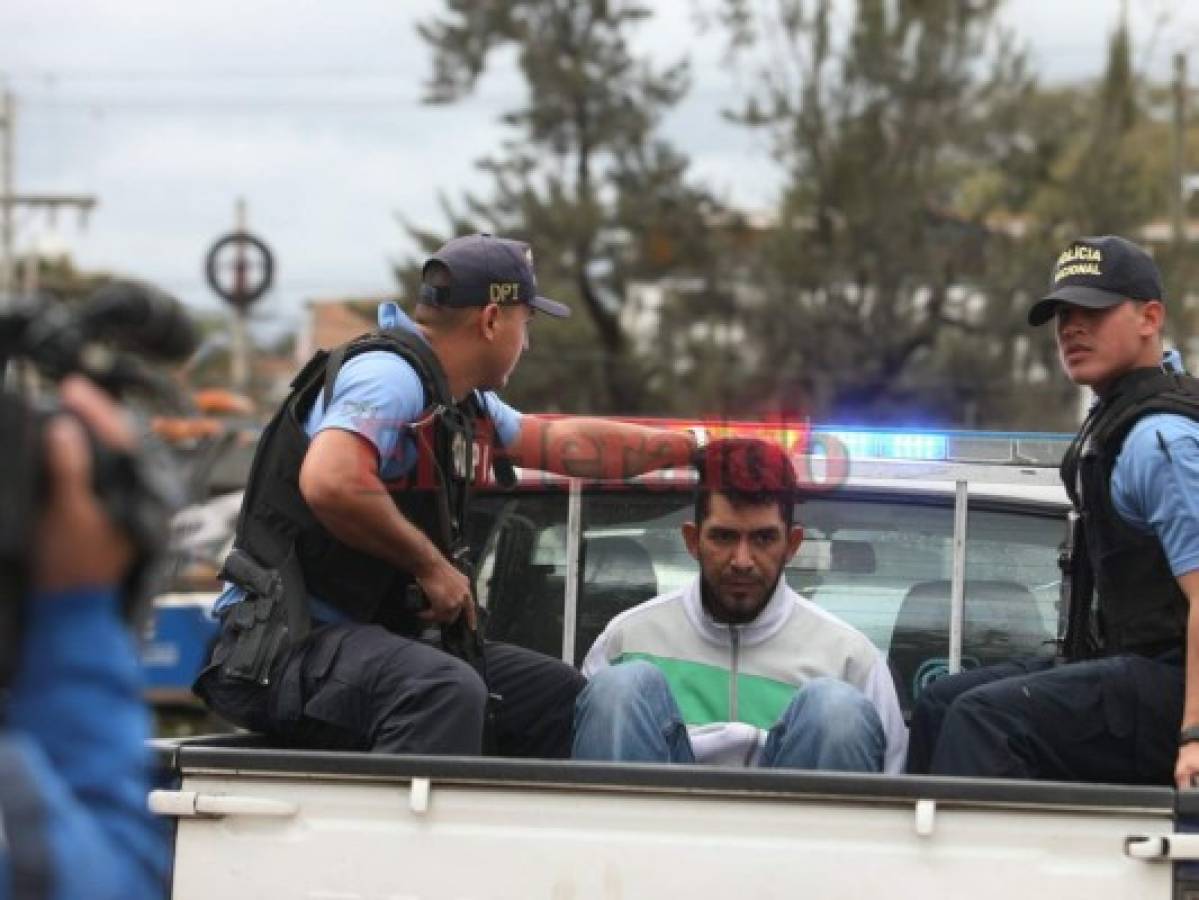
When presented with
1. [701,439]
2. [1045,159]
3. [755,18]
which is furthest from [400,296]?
[701,439]

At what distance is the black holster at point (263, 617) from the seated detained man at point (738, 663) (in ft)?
2.12

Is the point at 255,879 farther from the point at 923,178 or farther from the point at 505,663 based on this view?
the point at 923,178

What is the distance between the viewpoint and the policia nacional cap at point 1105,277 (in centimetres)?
484

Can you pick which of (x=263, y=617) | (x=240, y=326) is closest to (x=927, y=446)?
(x=263, y=617)

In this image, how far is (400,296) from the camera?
4072cm

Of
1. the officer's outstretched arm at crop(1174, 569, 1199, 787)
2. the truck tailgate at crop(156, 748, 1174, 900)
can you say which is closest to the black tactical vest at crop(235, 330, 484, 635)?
the truck tailgate at crop(156, 748, 1174, 900)

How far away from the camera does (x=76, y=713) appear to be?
2.49m

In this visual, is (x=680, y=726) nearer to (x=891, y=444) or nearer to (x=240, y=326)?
(x=891, y=444)

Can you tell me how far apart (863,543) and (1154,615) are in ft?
3.47

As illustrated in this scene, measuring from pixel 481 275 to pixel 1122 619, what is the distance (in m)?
1.61

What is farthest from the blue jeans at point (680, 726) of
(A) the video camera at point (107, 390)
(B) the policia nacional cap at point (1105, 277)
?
(A) the video camera at point (107, 390)

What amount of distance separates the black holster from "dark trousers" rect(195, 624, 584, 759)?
0.09ft

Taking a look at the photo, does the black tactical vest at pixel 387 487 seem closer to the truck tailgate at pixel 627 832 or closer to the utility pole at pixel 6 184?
the truck tailgate at pixel 627 832

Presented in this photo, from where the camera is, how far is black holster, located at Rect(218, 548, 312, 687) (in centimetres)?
473
